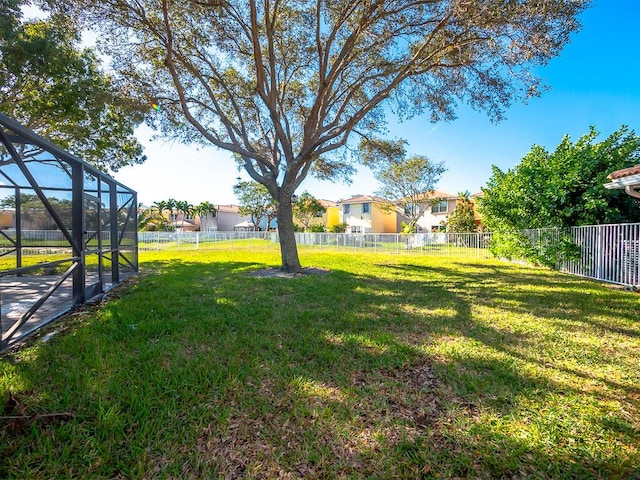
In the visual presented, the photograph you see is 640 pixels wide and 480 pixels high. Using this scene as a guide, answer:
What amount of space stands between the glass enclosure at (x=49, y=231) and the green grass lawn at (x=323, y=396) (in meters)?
0.68

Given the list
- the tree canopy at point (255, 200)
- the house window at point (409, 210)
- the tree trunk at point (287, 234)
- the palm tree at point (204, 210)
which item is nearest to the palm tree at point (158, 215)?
the palm tree at point (204, 210)

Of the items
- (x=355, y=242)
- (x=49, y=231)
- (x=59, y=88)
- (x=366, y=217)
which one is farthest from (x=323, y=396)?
(x=366, y=217)

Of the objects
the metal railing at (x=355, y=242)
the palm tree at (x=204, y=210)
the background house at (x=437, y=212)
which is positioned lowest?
the metal railing at (x=355, y=242)

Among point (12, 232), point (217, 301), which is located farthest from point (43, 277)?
point (217, 301)

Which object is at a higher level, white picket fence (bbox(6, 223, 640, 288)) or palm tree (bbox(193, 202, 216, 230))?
palm tree (bbox(193, 202, 216, 230))

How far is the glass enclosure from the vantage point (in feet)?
13.6

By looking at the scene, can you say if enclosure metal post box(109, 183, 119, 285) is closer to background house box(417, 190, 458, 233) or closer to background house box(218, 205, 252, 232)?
background house box(417, 190, 458, 233)

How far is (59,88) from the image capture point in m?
8.40

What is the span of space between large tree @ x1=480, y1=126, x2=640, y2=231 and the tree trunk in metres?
8.84

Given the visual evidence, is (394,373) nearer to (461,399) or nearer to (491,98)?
(461,399)

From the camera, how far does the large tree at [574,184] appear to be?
26.5 ft

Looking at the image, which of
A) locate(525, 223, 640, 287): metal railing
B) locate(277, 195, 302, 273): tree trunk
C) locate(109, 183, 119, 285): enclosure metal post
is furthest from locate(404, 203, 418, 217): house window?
locate(109, 183, 119, 285): enclosure metal post

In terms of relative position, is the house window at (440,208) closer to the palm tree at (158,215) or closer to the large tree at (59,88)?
the large tree at (59,88)

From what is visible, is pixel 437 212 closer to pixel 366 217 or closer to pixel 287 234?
pixel 366 217
